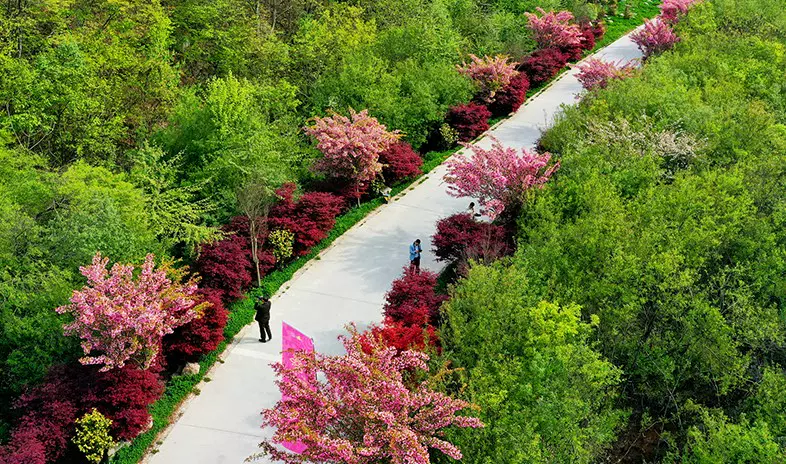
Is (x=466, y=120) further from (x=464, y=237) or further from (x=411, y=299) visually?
(x=411, y=299)

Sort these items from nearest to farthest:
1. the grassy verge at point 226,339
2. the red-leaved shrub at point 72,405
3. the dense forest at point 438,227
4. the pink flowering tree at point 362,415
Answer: the pink flowering tree at point 362,415 < the dense forest at point 438,227 < the red-leaved shrub at point 72,405 < the grassy verge at point 226,339

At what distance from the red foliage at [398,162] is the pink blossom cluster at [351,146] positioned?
1.16 m

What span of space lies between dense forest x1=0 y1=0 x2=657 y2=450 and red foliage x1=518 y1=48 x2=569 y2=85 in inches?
26.9

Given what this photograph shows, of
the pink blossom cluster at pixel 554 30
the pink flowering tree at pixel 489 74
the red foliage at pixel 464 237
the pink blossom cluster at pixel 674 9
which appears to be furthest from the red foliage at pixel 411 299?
Answer: the pink blossom cluster at pixel 674 9

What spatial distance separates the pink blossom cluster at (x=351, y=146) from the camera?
21406mm

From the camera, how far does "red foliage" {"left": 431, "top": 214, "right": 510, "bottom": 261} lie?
18.2 metres

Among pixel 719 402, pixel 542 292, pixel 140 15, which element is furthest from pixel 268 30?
pixel 719 402

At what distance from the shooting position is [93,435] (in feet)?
42.9

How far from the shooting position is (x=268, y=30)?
33.3 meters


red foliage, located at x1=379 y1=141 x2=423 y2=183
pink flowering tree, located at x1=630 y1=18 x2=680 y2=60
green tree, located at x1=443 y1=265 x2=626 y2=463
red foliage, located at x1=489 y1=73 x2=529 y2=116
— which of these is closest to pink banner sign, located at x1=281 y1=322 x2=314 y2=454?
green tree, located at x1=443 y1=265 x2=626 y2=463

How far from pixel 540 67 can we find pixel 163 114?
1865 cm

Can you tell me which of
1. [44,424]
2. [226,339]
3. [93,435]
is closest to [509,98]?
[226,339]

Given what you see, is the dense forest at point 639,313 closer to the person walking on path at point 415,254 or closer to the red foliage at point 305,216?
the person walking on path at point 415,254

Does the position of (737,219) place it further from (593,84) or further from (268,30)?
(268,30)
